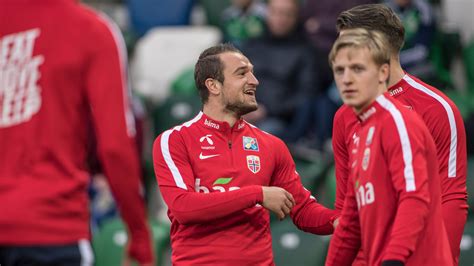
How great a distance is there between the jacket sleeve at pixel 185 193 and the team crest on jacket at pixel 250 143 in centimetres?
29

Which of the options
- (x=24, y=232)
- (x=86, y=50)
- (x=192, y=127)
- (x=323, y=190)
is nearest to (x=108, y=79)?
(x=86, y=50)

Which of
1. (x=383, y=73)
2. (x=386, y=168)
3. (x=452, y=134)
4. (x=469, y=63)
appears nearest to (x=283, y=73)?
(x=469, y=63)

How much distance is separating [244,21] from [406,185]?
655 cm

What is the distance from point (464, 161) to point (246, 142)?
1.02 m

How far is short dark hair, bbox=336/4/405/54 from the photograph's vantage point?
486 cm

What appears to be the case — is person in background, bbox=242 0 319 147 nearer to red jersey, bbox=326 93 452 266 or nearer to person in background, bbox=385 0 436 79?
person in background, bbox=385 0 436 79

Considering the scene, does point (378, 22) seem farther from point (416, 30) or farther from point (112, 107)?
point (416, 30)

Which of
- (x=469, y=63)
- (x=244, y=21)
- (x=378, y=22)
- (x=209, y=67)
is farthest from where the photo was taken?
(x=244, y=21)

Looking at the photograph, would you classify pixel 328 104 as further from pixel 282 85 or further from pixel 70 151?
pixel 70 151

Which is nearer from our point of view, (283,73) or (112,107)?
(112,107)

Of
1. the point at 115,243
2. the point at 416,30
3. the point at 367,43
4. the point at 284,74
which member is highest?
the point at 367,43

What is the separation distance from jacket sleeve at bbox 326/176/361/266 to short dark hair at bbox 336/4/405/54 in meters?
0.70

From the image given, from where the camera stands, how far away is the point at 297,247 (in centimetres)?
849

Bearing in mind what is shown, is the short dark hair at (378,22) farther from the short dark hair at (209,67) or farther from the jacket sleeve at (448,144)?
the short dark hair at (209,67)
